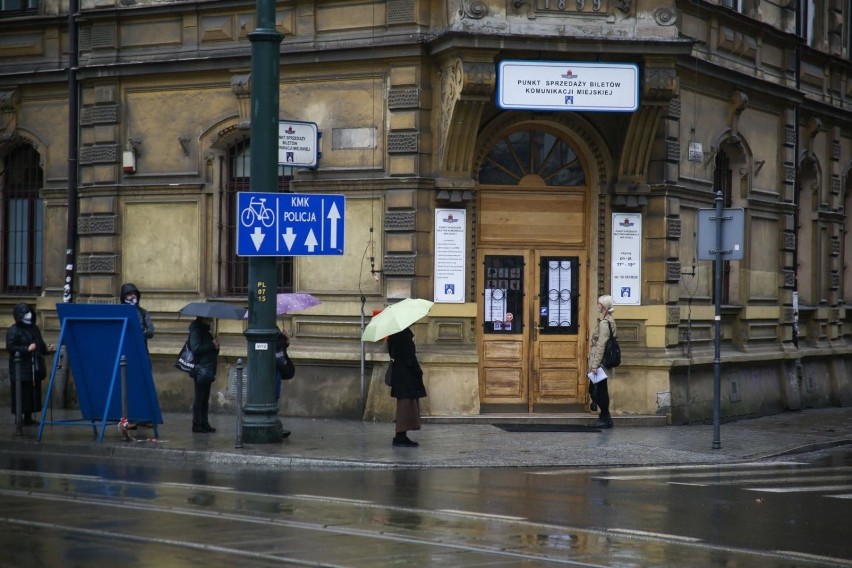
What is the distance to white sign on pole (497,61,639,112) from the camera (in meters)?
19.2

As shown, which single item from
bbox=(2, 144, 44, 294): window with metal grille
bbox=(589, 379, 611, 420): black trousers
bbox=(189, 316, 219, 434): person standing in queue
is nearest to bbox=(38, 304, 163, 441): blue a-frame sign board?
bbox=(189, 316, 219, 434): person standing in queue

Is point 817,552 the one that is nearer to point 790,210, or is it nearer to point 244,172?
point 244,172

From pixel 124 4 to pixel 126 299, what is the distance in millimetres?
5798

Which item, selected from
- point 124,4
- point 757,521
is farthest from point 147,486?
point 124,4

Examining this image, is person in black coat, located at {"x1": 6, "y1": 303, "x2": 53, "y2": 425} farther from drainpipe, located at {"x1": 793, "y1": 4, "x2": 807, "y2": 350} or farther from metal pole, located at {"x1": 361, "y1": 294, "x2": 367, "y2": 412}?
drainpipe, located at {"x1": 793, "y1": 4, "x2": 807, "y2": 350}

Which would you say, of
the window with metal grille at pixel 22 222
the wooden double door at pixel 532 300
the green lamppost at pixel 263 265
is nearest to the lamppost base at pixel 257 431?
the green lamppost at pixel 263 265

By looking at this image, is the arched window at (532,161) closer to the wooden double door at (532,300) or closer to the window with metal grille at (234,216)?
the wooden double door at (532,300)

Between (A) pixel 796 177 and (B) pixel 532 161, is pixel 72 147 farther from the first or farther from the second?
(A) pixel 796 177

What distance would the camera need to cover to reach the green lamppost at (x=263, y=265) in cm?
1652

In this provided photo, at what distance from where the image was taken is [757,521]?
1157cm

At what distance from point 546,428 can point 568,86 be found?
478cm

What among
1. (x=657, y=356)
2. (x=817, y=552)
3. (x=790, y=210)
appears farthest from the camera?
(x=790, y=210)

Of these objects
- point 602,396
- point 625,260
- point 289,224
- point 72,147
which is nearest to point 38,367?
point 289,224

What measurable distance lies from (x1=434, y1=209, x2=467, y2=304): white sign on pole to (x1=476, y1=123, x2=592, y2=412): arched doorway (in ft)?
1.33
